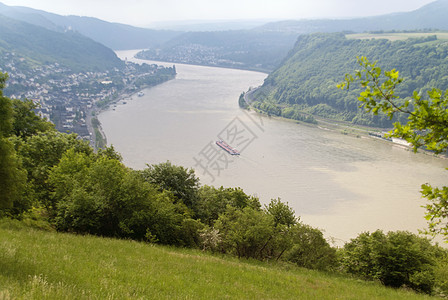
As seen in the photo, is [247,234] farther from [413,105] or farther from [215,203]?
[413,105]

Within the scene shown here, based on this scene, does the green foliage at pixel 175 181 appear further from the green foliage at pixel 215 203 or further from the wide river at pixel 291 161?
the wide river at pixel 291 161

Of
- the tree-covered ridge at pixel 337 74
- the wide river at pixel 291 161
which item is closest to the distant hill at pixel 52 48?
the wide river at pixel 291 161

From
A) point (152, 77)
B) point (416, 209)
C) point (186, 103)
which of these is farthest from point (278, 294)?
point (152, 77)

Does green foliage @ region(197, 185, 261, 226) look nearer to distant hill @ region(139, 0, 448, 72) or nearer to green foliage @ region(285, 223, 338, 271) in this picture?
green foliage @ region(285, 223, 338, 271)

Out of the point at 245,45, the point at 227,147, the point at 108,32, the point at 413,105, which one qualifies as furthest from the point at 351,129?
the point at 108,32

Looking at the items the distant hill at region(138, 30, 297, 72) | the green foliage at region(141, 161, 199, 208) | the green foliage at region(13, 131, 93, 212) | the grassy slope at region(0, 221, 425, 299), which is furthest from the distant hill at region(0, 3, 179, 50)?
the grassy slope at region(0, 221, 425, 299)
